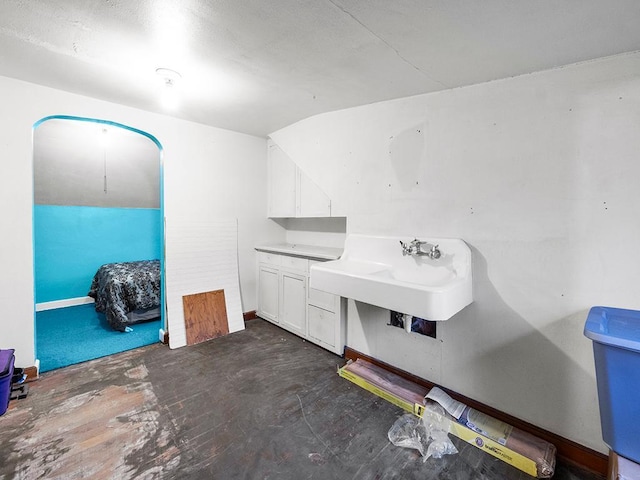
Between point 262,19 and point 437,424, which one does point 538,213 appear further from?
point 262,19

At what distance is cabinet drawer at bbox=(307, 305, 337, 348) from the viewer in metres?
2.70

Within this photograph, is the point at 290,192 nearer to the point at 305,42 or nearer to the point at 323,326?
the point at 323,326

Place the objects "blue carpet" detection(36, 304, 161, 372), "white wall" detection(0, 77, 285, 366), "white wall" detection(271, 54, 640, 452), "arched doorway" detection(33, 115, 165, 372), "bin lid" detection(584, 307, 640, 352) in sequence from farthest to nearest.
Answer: "arched doorway" detection(33, 115, 165, 372), "blue carpet" detection(36, 304, 161, 372), "white wall" detection(0, 77, 285, 366), "white wall" detection(271, 54, 640, 452), "bin lid" detection(584, 307, 640, 352)

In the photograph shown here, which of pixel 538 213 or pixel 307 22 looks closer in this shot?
pixel 307 22

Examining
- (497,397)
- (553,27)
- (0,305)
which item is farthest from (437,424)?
(0,305)

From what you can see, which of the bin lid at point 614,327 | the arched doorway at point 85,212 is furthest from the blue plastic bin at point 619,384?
the arched doorway at point 85,212

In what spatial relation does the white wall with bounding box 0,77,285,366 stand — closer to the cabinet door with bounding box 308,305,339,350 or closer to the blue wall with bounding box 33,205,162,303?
the cabinet door with bounding box 308,305,339,350

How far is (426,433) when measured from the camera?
1.75 m

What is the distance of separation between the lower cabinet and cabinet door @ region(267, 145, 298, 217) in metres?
0.55

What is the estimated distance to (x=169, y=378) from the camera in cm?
232

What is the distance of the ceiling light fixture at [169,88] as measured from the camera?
1.93 m

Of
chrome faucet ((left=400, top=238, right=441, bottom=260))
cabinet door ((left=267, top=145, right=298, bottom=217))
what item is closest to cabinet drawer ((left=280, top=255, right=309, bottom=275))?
cabinet door ((left=267, top=145, right=298, bottom=217))

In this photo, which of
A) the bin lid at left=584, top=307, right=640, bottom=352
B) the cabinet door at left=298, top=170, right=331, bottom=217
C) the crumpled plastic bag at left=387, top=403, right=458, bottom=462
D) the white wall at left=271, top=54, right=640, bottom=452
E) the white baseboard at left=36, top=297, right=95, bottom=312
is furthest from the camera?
the white baseboard at left=36, top=297, right=95, bottom=312

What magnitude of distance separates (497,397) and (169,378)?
92.4 inches
